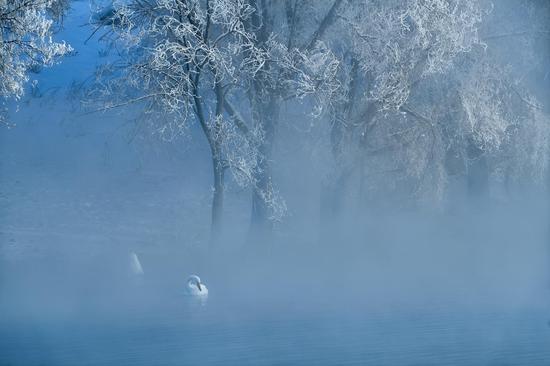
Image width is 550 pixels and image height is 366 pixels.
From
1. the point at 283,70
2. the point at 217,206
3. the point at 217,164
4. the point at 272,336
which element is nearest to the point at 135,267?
the point at 217,206

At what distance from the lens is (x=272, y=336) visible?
12.5 metres

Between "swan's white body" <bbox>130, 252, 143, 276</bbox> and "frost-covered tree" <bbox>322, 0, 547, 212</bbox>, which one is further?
"frost-covered tree" <bbox>322, 0, 547, 212</bbox>

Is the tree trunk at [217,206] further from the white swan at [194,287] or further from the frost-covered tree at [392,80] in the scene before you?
the white swan at [194,287]

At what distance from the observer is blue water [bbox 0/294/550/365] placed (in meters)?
10.9

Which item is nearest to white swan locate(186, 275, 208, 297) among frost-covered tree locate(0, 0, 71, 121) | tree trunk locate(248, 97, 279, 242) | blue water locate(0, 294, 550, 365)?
blue water locate(0, 294, 550, 365)

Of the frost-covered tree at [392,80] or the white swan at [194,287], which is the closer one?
the white swan at [194,287]

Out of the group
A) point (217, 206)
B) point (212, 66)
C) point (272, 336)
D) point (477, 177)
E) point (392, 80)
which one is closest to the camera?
point (272, 336)

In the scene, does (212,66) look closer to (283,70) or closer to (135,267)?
(283,70)

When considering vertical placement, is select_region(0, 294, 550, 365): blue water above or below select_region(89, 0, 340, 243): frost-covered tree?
below

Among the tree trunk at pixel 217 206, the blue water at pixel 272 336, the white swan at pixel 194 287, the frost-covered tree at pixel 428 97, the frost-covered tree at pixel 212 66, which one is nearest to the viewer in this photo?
the blue water at pixel 272 336

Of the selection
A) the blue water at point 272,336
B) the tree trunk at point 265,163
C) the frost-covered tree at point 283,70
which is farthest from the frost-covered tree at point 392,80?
the blue water at point 272,336

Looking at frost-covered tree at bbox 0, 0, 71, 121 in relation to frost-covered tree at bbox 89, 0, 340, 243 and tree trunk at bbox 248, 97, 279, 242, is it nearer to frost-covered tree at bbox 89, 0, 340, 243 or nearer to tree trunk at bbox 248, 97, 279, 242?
frost-covered tree at bbox 89, 0, 340, 243

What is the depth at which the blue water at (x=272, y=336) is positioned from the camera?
1092 centimetres

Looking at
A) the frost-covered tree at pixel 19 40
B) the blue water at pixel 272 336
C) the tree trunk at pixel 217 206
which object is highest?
the frost-covered tree at pixel 19 40
